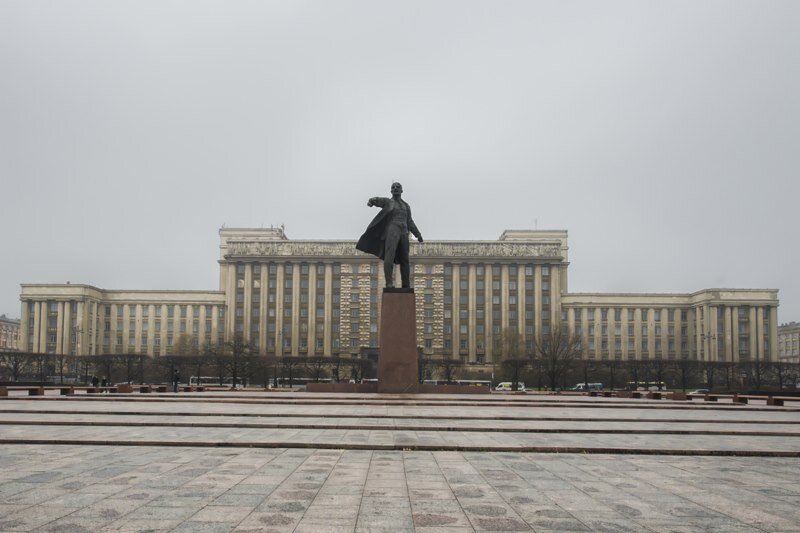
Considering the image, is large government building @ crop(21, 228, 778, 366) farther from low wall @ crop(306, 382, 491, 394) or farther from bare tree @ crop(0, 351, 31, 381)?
low wall @ crop(306, 382, 491, 394)

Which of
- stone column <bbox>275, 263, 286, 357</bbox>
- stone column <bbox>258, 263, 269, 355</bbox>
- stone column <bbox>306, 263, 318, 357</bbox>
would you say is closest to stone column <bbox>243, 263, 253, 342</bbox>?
stone column <bbox>258, 263, 269, 355</bbox>

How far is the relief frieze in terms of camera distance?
9406 centimetres

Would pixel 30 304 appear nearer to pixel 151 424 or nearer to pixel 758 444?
pixel 151 424

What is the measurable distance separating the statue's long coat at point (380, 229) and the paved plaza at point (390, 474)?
33.2 feet

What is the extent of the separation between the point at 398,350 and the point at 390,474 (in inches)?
580

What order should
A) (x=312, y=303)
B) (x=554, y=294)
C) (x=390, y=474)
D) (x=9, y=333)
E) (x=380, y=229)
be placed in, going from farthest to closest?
(x=9, y=333)
(x=312, y=303)
(x=554, y=294)
(x=380, y=229)
(x=390, y=474)

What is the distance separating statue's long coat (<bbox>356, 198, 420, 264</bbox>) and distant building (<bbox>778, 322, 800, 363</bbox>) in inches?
5126

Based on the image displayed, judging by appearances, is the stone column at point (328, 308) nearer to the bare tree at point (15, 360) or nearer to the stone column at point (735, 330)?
the bare tree at point (15, 360)

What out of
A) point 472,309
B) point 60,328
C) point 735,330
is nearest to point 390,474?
point 472,309

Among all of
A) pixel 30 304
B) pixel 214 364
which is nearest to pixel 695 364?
pixel 214 364

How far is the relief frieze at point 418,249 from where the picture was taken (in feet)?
309

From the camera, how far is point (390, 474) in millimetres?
8289

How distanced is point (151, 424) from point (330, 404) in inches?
247

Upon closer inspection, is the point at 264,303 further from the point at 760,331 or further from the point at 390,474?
the point at 390,474
